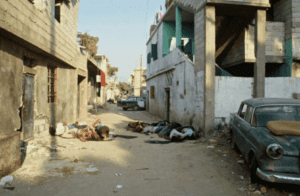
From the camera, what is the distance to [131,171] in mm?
4426

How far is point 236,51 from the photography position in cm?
998

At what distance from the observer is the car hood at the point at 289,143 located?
3.18 meters

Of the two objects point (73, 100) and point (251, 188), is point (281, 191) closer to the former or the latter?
point (251, 188)

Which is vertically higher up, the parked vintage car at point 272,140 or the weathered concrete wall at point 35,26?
the weathered concrete wall at point 35,26

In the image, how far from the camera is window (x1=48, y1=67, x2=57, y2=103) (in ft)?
26.2

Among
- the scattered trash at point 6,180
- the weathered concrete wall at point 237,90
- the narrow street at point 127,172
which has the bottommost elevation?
the narrow street at point 127,172

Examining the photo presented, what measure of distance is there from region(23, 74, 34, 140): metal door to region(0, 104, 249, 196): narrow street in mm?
550

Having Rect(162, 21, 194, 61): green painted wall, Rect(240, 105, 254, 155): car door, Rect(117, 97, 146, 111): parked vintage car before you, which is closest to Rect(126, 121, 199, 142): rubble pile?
Rect(240, 105, 254, 155): car door

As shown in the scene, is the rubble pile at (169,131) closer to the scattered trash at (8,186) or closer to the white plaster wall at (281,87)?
the white plaster wall at (281,87)

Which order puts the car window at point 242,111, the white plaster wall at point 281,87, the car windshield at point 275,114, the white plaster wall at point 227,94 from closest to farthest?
the car windshield at point 275,114, the car window at point 242,111, the white plaster wall at point 227,94, the white plaster wall at point 281,87

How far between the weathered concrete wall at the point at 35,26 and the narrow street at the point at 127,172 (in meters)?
2.92

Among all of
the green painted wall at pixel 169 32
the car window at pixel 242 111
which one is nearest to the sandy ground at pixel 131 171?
the car window at pixel 242 111

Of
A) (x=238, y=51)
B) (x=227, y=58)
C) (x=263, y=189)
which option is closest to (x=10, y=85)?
(x=263, y=189)

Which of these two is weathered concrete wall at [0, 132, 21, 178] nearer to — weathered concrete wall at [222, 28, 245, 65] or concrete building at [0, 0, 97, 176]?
concrete building at [0, 0, 97, 176]
